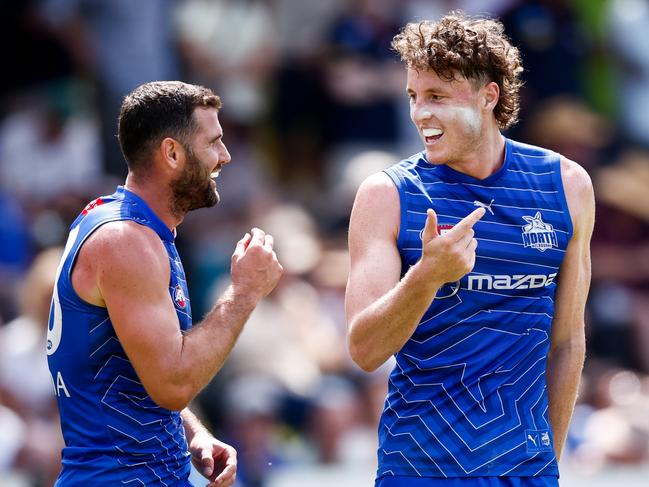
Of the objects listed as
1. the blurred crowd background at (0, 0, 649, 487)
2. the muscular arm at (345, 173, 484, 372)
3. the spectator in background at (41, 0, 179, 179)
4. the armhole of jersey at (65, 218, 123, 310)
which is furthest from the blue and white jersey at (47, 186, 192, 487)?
the spectator in background at (41, 0, 179, 179)

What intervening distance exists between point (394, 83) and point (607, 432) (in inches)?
133

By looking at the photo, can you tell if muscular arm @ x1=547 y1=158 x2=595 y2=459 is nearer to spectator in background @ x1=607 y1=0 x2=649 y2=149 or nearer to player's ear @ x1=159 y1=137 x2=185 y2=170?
player's ear @ x1=159 y1=137 x2=185 y2=170

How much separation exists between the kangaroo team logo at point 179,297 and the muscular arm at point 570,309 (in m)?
1.31

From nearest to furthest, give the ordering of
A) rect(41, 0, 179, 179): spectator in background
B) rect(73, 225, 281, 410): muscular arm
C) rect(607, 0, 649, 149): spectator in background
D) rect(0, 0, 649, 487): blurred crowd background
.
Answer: rect(73, 225, 281, 410): muscular arm → rect(0, 0, 649, 487): blurred crowd background → rect(41, 0, 179, 179): spectator in background → rect(607, 0, 649, 149): spectator in background

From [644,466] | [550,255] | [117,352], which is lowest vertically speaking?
[644,466]

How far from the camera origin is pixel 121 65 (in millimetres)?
9711

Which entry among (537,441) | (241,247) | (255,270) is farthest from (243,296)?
(537,441)

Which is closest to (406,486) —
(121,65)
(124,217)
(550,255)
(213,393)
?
(550,255)

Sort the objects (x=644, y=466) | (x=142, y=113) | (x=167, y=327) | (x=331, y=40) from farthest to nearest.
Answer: (x=331, y=40) < (x=644, y=466) < (x=142, y=113) < (x=167, y=327)

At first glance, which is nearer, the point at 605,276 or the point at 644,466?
the point at 644,466

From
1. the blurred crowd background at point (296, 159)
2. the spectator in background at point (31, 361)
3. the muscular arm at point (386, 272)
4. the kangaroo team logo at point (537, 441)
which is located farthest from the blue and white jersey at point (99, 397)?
the blurred crowd background at point (296, 159)

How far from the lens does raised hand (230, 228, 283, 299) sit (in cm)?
453

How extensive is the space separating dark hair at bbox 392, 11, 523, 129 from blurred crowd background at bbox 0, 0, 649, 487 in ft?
12.8

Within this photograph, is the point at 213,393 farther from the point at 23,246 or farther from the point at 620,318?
the point at 620,318
